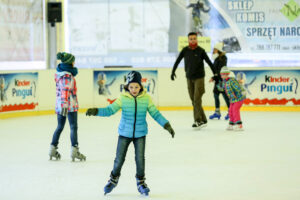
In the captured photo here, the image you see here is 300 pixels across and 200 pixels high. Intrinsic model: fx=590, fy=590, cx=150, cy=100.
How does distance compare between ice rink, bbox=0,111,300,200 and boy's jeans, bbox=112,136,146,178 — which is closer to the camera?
boy's jeans, bbox=112,136,146,178

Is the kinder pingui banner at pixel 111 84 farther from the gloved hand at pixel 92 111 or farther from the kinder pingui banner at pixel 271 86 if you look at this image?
the gloved hand at pixel 92 111

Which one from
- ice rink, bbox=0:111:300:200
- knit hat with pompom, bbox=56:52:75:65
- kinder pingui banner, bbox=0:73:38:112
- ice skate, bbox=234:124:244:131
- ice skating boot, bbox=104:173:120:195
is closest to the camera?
ice skating boot, bbox=104:173:120:195

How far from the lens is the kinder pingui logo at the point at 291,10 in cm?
1412

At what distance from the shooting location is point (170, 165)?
6.19 metres

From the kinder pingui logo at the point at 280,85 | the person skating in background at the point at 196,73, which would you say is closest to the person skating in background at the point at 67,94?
the person skating in background at the point at 196,73

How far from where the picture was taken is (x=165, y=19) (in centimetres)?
1442

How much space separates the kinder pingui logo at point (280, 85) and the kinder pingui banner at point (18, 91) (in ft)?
16.6

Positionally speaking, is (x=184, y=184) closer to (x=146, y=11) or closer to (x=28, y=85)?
(x=28, y=85)

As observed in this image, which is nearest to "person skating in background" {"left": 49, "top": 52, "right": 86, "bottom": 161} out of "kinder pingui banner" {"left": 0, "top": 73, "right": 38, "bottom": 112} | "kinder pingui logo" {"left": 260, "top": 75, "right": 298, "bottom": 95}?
"kinder pingui banner" {"left": 0, "top": 73, "right": 38, "bottom": 112}

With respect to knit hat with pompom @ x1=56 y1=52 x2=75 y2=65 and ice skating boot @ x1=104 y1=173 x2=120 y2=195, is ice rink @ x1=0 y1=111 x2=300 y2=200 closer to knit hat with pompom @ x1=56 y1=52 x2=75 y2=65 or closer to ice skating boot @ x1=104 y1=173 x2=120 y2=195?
ice skating boot @ x1=104 y1=173 x2=120 y2=195

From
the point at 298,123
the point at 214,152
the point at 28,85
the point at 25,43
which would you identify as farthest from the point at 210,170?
the point at 25,43

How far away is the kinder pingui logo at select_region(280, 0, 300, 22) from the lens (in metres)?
14.1

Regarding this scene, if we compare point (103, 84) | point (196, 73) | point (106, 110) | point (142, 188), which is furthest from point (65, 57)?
point (103, 84)

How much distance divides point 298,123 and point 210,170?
514cm
